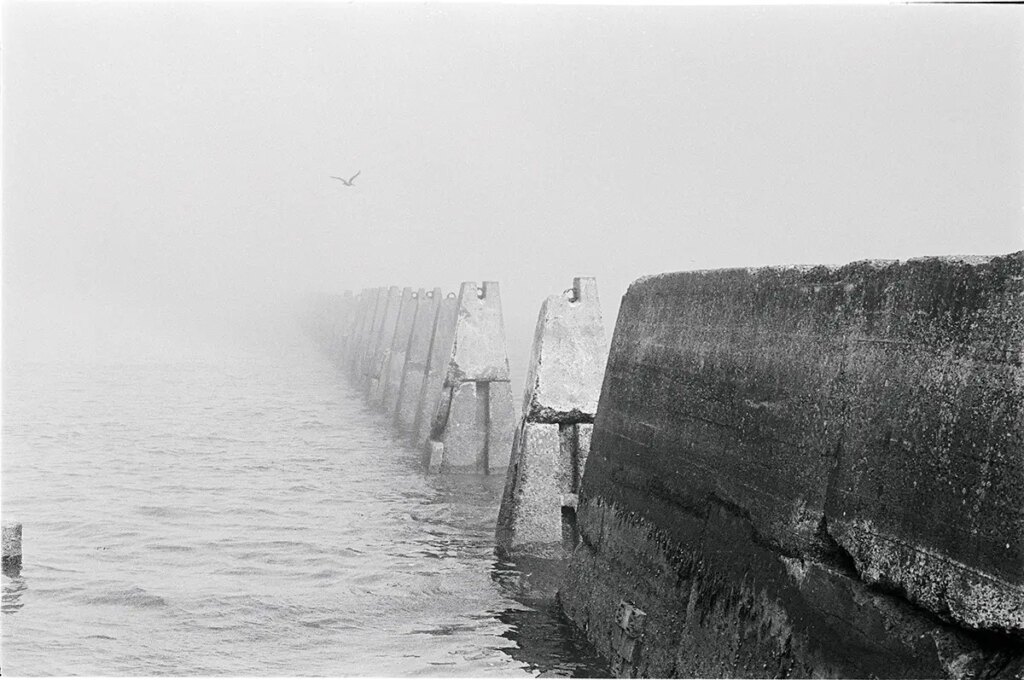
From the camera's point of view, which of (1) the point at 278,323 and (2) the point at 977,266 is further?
(1) the point at 278,323

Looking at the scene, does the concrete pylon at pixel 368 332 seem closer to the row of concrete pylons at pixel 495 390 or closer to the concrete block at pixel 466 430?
the row of concrete pylons at pixel 495 390

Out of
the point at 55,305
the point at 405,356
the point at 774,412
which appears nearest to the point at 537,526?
the point at 774,412

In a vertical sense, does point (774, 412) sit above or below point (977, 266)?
below

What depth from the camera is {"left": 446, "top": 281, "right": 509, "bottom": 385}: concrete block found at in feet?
45.2

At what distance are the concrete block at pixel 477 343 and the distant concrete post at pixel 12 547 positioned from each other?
6.21 meters

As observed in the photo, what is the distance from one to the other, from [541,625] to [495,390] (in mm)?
6521

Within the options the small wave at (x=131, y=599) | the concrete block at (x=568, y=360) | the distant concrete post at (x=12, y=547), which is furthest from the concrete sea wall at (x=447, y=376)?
the distant concrete post at (x=12, y=547)

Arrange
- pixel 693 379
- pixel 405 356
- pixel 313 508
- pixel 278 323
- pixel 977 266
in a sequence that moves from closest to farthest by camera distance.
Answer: pixel 977 266 → pixel 693 379 → pixel 313 508 → pixel 405 356 → pixel 278 323

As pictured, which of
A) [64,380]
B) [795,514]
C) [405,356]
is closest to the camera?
[795,514]

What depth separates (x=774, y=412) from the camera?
4996mm

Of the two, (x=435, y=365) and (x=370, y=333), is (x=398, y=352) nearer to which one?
(x=435, y=365)

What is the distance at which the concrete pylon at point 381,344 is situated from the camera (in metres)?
22.4

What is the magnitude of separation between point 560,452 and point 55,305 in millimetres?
60090

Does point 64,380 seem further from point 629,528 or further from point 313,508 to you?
point 629,528
